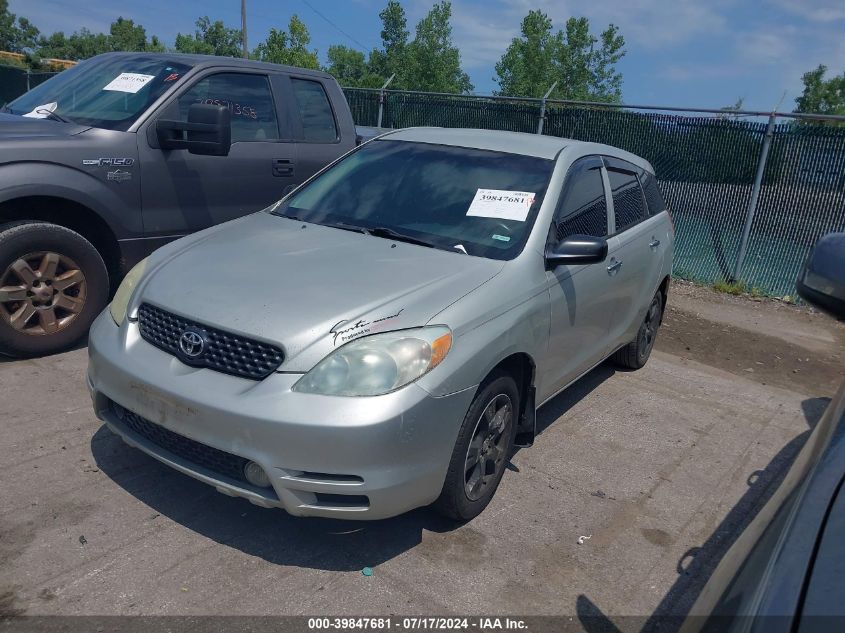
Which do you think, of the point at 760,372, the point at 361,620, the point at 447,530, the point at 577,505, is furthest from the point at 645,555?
the point at 760,372

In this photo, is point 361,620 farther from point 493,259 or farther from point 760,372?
point 760,372

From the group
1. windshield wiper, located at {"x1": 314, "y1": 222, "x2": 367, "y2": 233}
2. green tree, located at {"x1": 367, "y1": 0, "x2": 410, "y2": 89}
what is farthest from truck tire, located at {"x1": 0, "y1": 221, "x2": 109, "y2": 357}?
green tree, located at {"x1": 367, "y1": 0, "x2": 410, "y2": 89}

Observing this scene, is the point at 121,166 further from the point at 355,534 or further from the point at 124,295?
the point at 355,534

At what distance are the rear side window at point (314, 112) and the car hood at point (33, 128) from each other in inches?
70.4

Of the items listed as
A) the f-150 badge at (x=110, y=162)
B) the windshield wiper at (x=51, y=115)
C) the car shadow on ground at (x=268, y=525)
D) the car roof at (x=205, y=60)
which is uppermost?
the car roof at (x=205, y=60)

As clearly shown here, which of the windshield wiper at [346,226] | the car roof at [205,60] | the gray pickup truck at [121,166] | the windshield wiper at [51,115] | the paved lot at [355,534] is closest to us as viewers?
the paved lot at [355,534]

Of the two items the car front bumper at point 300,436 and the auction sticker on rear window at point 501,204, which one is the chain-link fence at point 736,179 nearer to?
the auction sticker on rear window at point 501,204

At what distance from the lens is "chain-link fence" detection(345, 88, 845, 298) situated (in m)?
8.69

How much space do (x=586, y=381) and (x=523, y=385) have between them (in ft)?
6.85

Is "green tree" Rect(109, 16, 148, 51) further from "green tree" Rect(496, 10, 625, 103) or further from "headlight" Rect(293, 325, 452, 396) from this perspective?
"headlight" Rect(293, 325, 452, 396)

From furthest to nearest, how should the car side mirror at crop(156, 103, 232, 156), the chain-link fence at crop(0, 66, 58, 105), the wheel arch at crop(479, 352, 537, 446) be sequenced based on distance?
the chain-link fence at crop(0, 66, 58, 105) → the car side mirror at crop(156, 103, 232, 156) → the wheel arch at crop(479, 352, 537, 446)

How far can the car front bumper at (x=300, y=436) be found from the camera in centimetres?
286

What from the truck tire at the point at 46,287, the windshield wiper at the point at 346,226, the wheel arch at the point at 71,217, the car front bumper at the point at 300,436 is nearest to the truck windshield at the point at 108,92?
the wheel arch at the point at 71,217

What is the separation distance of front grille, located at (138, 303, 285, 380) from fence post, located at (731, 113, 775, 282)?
772 centimetres
